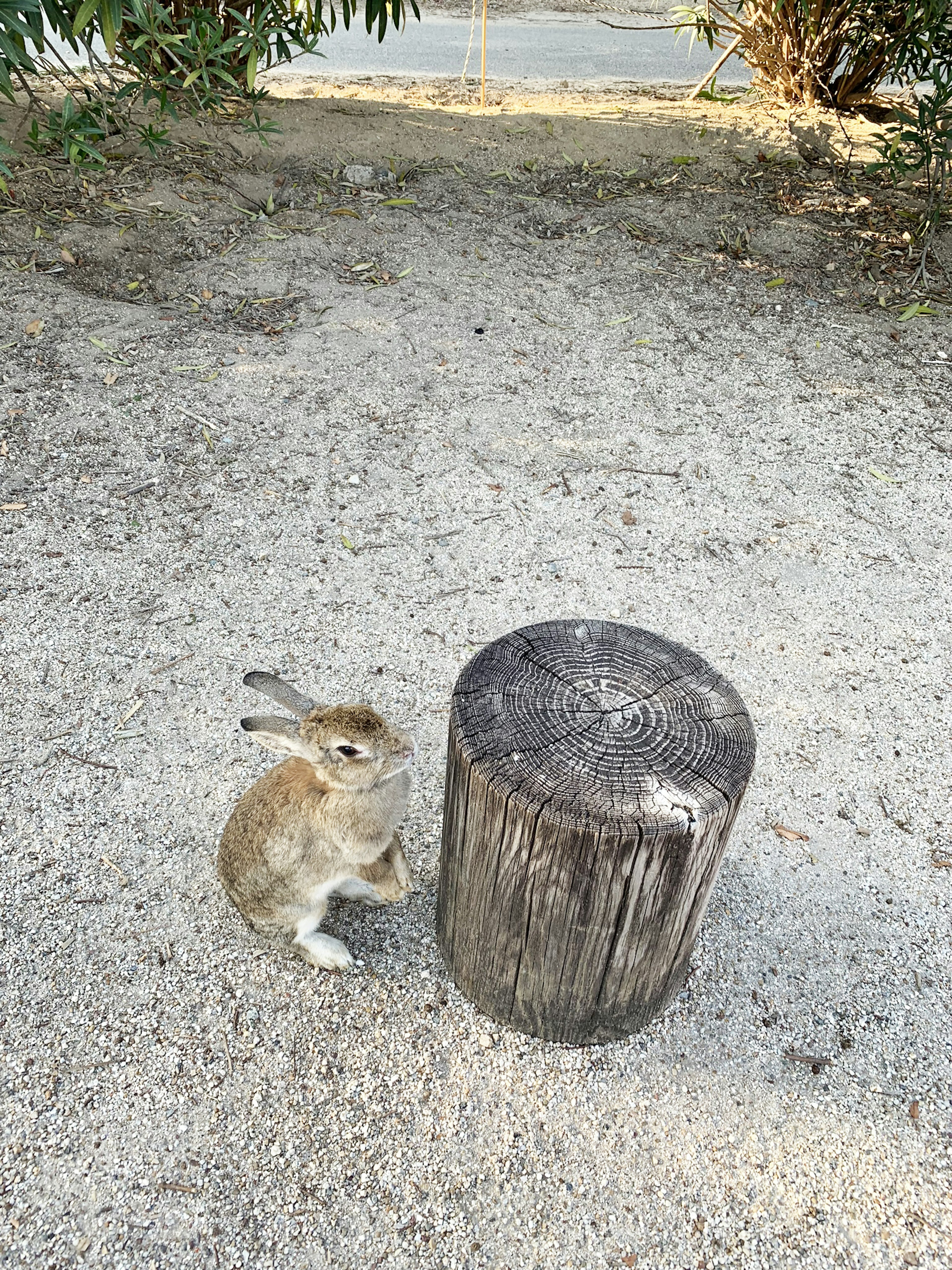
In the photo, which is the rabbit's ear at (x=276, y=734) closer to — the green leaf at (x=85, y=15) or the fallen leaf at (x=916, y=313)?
the green leaf at (x=85, y=15)

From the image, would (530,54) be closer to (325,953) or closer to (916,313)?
(916,313)

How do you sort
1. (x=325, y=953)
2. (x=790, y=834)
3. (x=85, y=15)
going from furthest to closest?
(x=85, y=15) → (x=790, y=834) → (x=325, y=953)

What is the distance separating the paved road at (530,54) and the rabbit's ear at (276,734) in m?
8.13

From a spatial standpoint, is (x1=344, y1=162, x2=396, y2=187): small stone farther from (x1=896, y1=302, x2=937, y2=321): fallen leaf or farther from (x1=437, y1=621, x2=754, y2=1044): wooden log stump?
(x1=437, y1=621, x2=754, y2=1044): wooden log stump

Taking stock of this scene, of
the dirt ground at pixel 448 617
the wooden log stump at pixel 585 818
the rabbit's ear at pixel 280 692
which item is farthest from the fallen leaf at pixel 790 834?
the rabbit's ear at pixel 280 692

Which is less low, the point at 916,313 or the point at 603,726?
the point at 603,726

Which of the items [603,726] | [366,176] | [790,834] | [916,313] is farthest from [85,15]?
[916,313]

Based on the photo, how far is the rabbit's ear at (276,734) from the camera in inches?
91.1

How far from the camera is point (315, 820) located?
247 cm

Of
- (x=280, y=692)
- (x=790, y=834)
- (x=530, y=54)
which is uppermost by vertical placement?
(x=530, y=54)

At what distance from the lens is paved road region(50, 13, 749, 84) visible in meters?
9.12

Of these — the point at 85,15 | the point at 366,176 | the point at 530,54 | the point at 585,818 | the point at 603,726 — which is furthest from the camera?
the point at 530,54

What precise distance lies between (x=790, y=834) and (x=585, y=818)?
1.39 m

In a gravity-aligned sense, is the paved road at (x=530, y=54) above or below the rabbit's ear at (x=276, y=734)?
above
